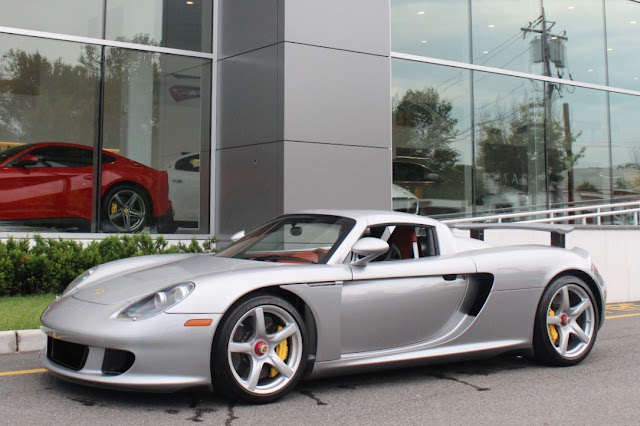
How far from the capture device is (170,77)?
1220 centimetres

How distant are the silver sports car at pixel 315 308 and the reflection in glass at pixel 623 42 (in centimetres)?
1178

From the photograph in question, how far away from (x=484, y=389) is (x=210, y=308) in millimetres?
2078

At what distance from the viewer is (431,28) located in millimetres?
13484

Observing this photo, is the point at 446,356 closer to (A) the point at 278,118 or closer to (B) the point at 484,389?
(B) the point at 484,389

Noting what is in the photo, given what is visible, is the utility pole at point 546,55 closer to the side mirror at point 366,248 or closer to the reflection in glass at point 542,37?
the reflection in glass at point 542,37

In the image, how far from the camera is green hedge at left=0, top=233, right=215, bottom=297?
30.2 ft

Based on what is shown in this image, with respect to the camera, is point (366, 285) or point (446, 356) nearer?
→ point (366, 285)

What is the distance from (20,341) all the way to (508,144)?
1040 centimetres

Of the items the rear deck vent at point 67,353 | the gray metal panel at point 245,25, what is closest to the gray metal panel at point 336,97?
the gray metal panel at point 245,25

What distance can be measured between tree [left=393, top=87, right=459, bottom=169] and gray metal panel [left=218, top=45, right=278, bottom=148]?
2.67 meters

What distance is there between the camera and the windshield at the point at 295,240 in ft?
17.3

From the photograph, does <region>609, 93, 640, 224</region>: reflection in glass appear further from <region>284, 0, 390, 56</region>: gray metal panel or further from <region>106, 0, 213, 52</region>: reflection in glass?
<region>106, 0, 213, 52</region>: reflection in glass

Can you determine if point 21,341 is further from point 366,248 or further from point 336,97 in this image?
point 336,97

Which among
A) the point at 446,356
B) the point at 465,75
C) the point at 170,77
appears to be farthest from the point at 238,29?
the point at 446,356
